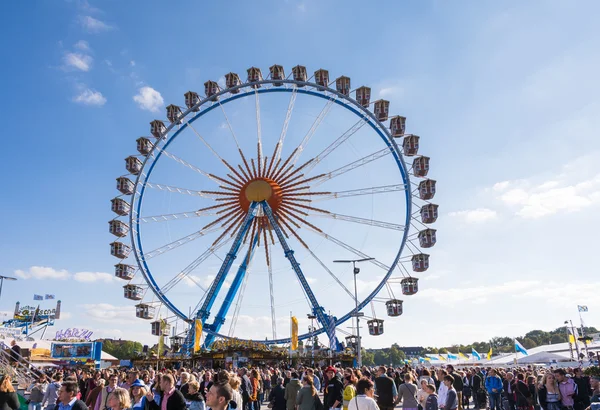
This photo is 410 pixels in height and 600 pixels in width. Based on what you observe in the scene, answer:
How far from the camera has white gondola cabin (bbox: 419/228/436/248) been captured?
30.6 m

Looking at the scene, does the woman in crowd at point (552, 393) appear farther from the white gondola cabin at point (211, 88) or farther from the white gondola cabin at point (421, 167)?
the white gondola cabin at point (211, 88)

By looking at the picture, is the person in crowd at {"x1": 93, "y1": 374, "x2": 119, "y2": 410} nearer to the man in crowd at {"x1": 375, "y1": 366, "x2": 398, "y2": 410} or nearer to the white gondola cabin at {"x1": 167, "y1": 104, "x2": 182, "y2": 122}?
the man in crowd at {"x1": 375, "y1": 366, "x2": 398, "y2": 410}

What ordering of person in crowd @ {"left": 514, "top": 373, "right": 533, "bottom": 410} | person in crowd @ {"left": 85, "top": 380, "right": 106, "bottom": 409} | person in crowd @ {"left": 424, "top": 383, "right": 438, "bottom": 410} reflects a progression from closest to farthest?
person in crowd @ {"left": 424, "top": 383, "right": 438, "bottom": 410} < person in crowd @ {"left": 85, "top": 380, "right": 106, "bottom": 409} < person in crowd @ {"left": 514, "top": 373, "right": 533, "bottom": 410}

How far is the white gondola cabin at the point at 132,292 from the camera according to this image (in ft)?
107

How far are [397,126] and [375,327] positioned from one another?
13214mm

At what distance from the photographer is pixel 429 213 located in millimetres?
30938

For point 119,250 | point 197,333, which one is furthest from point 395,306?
point 119,250

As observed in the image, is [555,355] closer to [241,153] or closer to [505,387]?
[505,387]

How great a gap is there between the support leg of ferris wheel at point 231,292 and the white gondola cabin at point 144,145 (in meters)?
9.42

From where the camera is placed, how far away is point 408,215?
102 feet

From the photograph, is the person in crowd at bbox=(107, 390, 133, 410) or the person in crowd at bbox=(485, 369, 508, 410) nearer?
the person in crowd at bbox=(107, 390, 133, 410)

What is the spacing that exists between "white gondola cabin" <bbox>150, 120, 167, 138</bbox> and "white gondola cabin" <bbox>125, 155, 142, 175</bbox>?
83.4 inches

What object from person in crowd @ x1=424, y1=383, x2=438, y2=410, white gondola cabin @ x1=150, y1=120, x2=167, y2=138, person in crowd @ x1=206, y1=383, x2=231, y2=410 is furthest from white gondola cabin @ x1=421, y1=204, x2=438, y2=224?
person in crowd @ x1=206, y1=383, x2=231, y2=410

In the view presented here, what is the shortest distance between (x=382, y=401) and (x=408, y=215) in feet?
73.2
